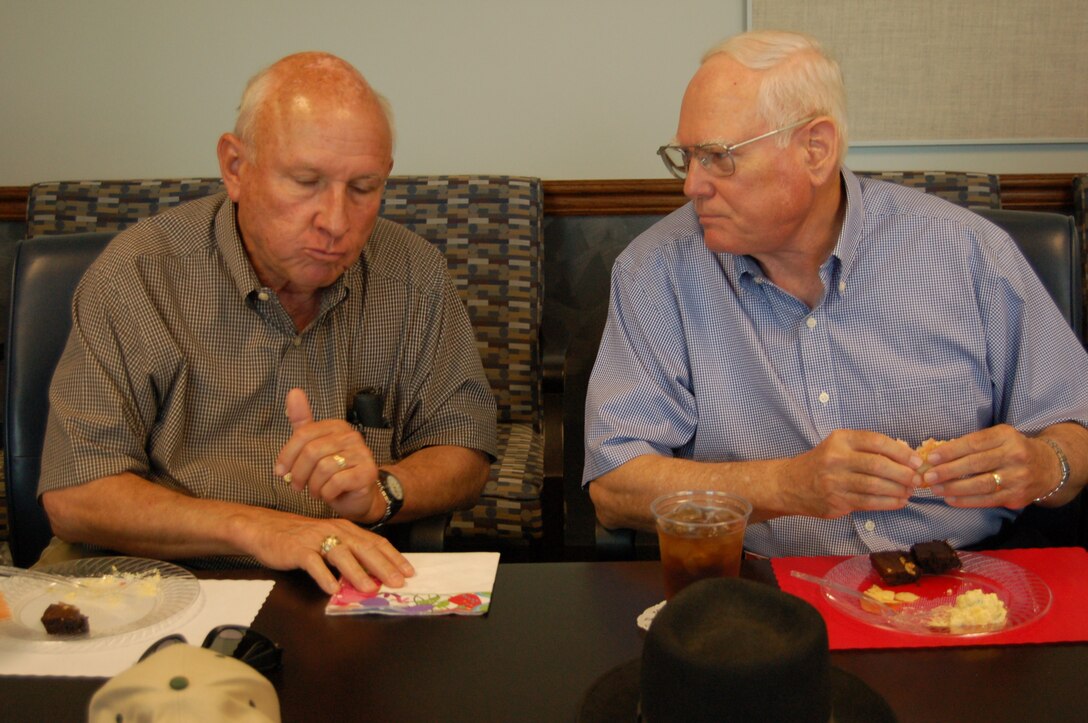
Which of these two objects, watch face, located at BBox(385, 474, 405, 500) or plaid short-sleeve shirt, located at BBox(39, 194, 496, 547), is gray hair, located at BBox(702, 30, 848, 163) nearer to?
plaid short-sleeve shirt, located at BBox(39, 194, 496, 547)

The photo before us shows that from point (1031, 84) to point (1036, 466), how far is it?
5.73 feet

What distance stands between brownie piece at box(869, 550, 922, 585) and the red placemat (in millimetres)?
64

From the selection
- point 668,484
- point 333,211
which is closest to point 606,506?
point 668,484

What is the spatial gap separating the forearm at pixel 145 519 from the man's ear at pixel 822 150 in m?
1.04

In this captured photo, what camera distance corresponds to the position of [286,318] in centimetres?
177

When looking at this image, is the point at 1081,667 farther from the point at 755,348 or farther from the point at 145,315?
the point at 145,315

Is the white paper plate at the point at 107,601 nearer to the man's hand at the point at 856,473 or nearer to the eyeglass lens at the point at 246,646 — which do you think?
the eyeglass lens at the point at 246,646

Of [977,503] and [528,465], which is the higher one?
[977,503]

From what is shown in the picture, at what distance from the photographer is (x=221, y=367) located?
5.71 ft

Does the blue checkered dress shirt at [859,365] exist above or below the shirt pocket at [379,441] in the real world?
above

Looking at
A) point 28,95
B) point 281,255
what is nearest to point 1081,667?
point 281,255

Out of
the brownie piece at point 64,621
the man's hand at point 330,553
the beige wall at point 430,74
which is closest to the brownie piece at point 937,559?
the man's hand at point 330,553

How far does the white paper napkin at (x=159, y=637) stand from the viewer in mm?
1095

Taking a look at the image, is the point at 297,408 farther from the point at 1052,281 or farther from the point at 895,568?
the point at 1052,281
